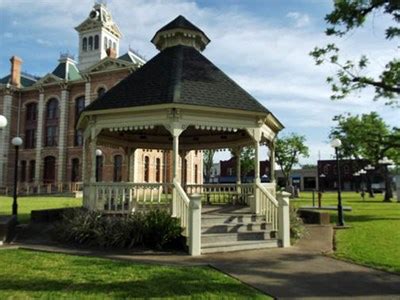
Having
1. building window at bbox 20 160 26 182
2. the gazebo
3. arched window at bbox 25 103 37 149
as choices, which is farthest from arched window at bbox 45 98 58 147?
the gazebo

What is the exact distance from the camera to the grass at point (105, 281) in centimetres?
568

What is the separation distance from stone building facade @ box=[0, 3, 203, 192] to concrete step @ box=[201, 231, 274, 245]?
3247cm

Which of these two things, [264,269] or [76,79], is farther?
[76,79]

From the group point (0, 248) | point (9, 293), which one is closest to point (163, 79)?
point (0, 248)

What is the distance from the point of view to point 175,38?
547 inches

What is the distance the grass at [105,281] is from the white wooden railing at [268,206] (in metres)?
3.77

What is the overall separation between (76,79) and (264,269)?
46680 mm

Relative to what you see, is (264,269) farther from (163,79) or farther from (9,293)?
(163,79)

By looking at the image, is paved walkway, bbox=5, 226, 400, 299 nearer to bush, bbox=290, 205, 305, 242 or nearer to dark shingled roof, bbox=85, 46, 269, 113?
bush, bbox=290, 205, 305, 242

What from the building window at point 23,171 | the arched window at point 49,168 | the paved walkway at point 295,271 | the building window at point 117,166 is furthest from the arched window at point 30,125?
the paved walkway at point 295,271

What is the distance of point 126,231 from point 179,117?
324 centimetres

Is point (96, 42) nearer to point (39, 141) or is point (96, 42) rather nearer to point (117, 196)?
point (39, 141)

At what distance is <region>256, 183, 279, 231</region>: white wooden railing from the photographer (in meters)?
10.7

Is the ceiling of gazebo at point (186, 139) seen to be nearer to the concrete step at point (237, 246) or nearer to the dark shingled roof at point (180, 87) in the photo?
the dark shingled roof at point (180, 87)
